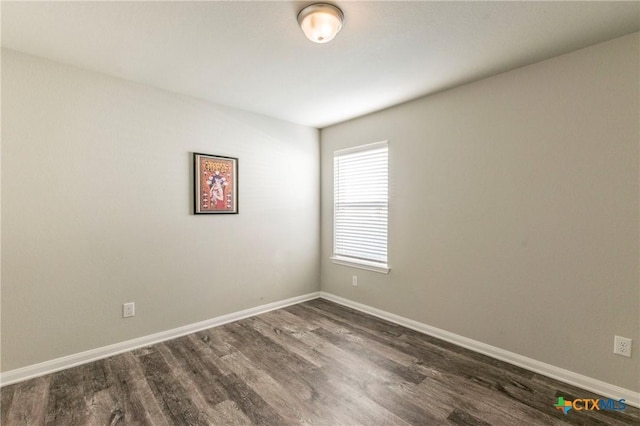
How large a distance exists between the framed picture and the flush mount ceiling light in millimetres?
1807

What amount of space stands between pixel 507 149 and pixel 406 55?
116cm

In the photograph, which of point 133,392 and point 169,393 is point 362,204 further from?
point 133,392

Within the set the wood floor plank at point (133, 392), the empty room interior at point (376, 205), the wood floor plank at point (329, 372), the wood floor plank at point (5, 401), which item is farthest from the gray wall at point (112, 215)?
the wood floor plank at point (329, 372)

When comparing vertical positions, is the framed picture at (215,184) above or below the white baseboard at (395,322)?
above

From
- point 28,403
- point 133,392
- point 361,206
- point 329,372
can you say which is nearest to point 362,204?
point 361,206

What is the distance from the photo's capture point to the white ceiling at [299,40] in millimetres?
1709

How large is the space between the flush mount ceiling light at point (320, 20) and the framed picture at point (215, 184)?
181 centimetres

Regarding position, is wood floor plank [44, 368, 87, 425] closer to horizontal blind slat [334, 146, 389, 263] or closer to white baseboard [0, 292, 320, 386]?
white baseboard [0, 292, 320, 386]

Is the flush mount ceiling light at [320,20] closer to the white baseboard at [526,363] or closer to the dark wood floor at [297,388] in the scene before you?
the dark wood floor at [297,388]

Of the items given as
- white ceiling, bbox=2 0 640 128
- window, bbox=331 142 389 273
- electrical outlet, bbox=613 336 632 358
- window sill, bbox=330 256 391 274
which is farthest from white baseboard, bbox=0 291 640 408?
white ceiling, bbox=2 0 640 128

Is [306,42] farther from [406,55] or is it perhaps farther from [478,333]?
[478,333]

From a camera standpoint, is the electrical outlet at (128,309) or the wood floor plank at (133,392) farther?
the electrical outlet at (128,309)

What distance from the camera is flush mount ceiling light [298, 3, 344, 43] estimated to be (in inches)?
65.9

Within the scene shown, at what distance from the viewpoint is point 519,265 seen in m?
2.39
